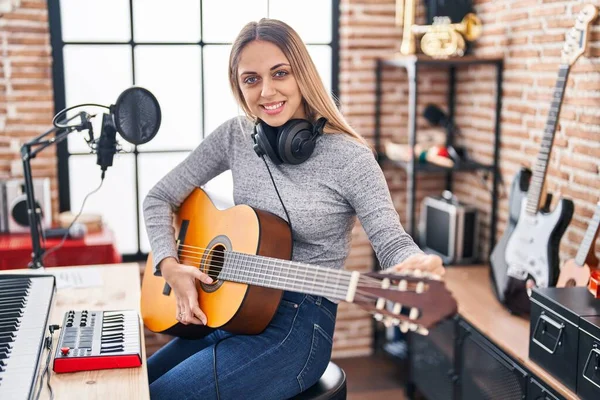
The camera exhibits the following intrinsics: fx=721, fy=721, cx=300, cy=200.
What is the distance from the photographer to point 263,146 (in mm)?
1948

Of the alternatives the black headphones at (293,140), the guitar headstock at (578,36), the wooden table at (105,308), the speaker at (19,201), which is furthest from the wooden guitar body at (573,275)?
the speaker at (19,201)

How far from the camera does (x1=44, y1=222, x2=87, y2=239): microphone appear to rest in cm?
322

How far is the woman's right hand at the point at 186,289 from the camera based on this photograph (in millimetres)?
1880

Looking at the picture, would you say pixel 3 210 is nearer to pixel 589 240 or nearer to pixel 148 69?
pixel 148 69

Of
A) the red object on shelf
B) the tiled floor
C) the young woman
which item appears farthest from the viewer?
the tiled floor

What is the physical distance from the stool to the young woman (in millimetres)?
37

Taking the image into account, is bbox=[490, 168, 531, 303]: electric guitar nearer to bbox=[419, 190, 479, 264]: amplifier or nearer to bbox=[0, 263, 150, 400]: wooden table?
bbox=[419, 190, 479, 264]: amplifier

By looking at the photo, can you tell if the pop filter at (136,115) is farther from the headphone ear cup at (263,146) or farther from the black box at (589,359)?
the black box at (589,359)

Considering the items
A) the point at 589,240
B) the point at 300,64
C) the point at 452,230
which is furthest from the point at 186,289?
the point at 452,230

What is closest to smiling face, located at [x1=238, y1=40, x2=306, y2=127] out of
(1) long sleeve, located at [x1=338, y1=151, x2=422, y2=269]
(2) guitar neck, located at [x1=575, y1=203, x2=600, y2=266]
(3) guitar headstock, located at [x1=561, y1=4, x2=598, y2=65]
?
(1) long sleeve, located at [x1=338, y1=151, x2=422, y2=269]

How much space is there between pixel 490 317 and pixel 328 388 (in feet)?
3.89

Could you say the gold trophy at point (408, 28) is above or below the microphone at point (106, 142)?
above

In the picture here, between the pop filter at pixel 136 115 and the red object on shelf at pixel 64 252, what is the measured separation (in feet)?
3.96

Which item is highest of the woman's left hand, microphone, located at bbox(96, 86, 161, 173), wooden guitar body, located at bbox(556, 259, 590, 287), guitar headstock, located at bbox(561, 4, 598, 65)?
guitar headstock, located at bbox(561, 4, 598, 65)
